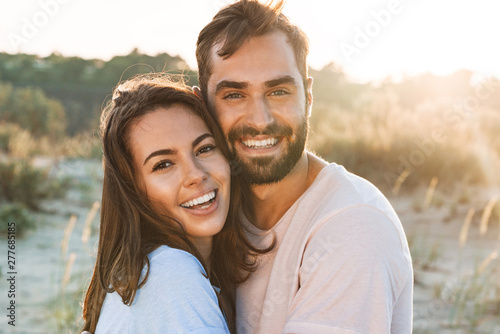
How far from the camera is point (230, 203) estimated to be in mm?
2896

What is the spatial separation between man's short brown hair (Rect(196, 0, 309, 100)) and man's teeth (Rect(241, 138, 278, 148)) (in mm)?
435

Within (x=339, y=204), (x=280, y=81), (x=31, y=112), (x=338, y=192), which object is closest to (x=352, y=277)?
(x=339, y=204)

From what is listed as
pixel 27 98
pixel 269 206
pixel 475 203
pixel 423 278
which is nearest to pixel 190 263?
pixel 269 206

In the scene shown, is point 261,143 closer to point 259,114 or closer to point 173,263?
point 259,114

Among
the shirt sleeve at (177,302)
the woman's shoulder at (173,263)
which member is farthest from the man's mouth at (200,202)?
the shirt sleeve at (177,302)

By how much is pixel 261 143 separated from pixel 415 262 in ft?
13.4

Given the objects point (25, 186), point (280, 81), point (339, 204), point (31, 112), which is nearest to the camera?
point (339, 204)

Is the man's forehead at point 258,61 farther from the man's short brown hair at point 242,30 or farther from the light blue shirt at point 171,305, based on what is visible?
the light blue shirt at point 171,305

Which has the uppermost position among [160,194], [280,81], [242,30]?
[242,30]

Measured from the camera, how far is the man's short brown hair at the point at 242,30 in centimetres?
281

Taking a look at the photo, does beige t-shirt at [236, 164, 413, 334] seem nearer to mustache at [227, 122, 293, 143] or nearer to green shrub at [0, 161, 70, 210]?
mustache at [227, 122, 293, 143]

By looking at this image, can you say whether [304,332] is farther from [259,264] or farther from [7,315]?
[7,315]

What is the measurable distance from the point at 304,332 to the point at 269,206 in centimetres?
98

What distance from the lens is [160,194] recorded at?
2492 mm
